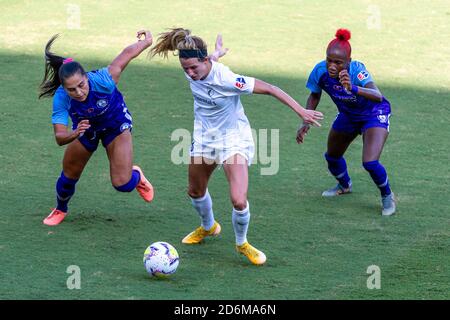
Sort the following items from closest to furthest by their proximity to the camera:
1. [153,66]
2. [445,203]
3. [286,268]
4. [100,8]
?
[286,268] < [445,203] < [153,66] < [100,8]

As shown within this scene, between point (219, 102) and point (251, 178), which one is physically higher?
point (219, 102)

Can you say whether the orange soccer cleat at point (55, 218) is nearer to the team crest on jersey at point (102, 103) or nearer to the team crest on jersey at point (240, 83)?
the team crest on jersey at point (102, 103)

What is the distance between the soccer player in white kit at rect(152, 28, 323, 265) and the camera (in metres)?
7.57

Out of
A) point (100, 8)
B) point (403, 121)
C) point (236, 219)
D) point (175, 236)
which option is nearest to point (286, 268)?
point (236, 219)

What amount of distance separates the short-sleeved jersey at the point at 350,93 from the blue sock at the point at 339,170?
510 mm

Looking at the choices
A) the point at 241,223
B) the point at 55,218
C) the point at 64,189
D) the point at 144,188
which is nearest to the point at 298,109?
the point at 241,223

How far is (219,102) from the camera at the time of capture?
7.77 m

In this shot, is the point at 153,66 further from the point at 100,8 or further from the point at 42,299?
the point at 42,299

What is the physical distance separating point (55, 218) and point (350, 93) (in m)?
2.86

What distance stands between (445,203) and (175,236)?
2.63 meters

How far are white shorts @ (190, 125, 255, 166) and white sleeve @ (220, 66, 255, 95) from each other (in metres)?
0.40

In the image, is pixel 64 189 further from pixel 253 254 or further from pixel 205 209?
pixel 253 254

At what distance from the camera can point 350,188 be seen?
376 inches

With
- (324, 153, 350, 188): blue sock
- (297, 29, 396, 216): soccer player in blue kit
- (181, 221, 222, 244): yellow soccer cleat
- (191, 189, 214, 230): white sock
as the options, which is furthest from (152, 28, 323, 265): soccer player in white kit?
(324, 153, 350, 188): blue sock
